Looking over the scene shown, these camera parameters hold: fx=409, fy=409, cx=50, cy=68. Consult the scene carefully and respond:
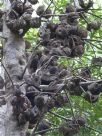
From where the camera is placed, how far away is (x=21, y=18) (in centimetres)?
365

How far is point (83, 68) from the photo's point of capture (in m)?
3.48

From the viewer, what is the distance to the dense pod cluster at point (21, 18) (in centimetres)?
364

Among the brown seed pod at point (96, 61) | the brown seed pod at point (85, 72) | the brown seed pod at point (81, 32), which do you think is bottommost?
the brown seed pod at point (85, 72)

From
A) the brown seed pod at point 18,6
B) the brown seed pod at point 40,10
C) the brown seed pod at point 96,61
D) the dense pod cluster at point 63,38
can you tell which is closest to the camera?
the brown seed pod at point 96,61

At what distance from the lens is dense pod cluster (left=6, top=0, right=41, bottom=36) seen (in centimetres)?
364

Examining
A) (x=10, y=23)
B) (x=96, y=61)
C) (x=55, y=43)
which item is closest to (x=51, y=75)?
(x=55, y=43)

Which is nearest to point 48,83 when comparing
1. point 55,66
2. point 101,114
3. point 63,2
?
point 55,66

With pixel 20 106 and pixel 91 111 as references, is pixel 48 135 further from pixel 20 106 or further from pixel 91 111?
pixel 20 106

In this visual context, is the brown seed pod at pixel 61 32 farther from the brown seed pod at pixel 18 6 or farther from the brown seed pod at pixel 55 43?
the brown seed pod at pixel 18 6

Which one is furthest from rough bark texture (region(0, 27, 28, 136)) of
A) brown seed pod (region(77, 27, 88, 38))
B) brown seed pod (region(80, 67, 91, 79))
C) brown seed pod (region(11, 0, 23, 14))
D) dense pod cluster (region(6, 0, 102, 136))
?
brown seed pod (region(77, 27, 88, 38))

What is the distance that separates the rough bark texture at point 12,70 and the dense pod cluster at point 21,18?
0.41 feet

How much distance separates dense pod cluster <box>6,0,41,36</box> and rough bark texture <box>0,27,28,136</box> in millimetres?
126

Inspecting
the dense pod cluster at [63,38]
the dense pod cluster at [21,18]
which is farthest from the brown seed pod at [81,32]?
the dense pod cluster at [21,18]

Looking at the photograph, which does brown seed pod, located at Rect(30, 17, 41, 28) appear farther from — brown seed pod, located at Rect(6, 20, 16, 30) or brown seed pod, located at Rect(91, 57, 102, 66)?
brown seed pod, located at Rect(91, 57, 102, 66)
